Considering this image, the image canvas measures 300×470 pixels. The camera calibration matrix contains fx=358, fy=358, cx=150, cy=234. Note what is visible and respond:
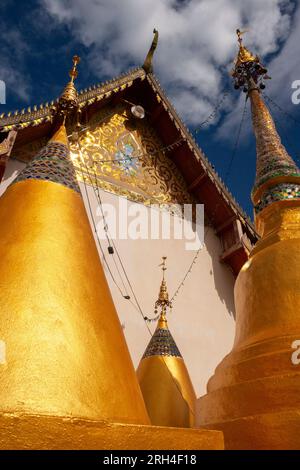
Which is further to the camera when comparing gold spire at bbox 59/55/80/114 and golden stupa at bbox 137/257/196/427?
golden stupa at bbox 137/257/196/427

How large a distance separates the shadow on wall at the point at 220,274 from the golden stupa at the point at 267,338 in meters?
4.87

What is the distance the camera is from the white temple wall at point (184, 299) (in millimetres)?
5547

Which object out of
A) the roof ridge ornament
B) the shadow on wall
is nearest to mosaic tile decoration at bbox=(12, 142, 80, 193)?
the roof ridge ornament

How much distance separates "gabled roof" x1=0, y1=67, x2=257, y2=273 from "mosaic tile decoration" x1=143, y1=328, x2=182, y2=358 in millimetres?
2949

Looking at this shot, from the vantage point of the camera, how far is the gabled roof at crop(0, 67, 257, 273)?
7164 mm

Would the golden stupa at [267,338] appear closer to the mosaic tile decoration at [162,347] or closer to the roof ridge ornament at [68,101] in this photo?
the roof ridge ornament at [68,101]

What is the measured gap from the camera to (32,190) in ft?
6.35

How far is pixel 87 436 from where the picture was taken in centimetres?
101

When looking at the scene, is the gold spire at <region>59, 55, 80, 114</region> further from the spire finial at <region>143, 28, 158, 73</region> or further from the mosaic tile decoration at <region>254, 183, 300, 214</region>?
the spire finial at <region>143, 28, 158, 73</region>

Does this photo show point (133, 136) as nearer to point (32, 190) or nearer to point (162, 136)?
point (162, 136)

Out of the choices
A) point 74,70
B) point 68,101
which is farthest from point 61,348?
point 74,70

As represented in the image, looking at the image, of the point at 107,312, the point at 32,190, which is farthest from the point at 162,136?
the point at 107,312

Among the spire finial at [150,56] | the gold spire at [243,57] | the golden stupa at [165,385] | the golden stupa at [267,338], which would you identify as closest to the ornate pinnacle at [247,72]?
the gold spire at [243,57]
